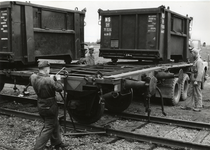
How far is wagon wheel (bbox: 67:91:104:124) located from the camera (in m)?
5.91

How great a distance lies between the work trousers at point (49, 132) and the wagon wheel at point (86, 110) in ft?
3.02

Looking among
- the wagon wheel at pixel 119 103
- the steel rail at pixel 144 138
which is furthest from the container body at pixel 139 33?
the steel rail at pixel 144 138

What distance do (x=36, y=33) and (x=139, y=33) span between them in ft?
10.2

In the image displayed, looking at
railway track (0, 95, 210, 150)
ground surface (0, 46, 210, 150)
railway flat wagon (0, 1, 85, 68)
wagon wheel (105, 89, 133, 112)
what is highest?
railway flat wagon (0, 1, 85, 68)

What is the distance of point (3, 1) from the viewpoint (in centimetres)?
711

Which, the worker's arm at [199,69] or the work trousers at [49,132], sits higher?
the worker's arm at [199,69]

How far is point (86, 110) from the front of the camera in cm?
607

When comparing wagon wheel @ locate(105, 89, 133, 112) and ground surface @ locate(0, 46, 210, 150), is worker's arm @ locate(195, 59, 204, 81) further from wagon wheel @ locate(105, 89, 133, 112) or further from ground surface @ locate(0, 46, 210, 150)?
wagon wheel @ locate(105, 89, 133, 112)

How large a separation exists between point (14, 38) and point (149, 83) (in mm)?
3563

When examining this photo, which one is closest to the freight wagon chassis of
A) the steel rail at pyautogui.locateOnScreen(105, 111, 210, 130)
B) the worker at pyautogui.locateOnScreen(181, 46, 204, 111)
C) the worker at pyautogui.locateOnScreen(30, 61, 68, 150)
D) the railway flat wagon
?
the steel rail at pyautogui.locateOnScreen(105, 111, 210, 130)

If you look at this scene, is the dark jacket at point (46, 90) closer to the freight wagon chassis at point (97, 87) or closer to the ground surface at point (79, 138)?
the freight wagon chassis at point (97, 87)

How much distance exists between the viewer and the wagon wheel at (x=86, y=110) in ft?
19.4

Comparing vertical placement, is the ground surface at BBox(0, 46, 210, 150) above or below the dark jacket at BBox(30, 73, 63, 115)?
below

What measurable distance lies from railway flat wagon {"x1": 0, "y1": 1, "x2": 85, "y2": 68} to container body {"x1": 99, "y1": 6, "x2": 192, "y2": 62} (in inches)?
38.1
